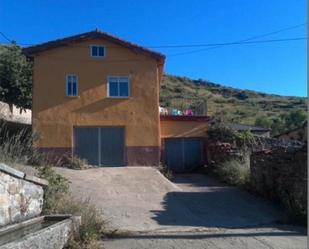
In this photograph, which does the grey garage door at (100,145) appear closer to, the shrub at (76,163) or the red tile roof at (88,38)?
the shrub at (76,163)

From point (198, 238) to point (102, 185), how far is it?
28.2ft

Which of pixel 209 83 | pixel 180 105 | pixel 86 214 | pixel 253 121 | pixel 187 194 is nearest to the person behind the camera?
pixel 86 214

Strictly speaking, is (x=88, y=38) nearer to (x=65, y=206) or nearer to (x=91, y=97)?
(x=91, y=97)

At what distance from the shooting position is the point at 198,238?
10.6 m

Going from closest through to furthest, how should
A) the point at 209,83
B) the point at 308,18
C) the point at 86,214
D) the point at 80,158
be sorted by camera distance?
the point at 308,18
the point at 86,214
the point at 80,158
the point at 209,83

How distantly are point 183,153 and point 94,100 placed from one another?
19.4 feet

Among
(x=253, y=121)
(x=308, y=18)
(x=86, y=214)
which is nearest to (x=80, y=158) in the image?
(x=86, y=214)

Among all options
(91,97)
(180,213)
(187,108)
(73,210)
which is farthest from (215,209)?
(187,108)

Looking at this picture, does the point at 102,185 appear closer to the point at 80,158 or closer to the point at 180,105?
the point at 80,158

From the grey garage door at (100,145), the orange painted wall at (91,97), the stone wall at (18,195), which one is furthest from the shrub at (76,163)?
the stone wall at (18,195)

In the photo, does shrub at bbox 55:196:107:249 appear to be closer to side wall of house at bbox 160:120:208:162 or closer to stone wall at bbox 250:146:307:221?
stone wall at bbox 250:146:307:221

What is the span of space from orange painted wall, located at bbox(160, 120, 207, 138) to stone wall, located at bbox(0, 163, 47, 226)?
1749 cm

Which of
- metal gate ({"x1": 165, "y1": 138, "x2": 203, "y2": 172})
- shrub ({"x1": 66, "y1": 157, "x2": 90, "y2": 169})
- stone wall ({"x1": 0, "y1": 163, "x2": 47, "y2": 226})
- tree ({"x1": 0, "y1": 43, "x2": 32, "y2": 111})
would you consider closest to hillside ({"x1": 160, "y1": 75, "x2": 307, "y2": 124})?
tree ({"x1": 0, "y1": 43, "x2": 32, "y2": 111})

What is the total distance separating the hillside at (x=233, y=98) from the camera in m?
69.1
